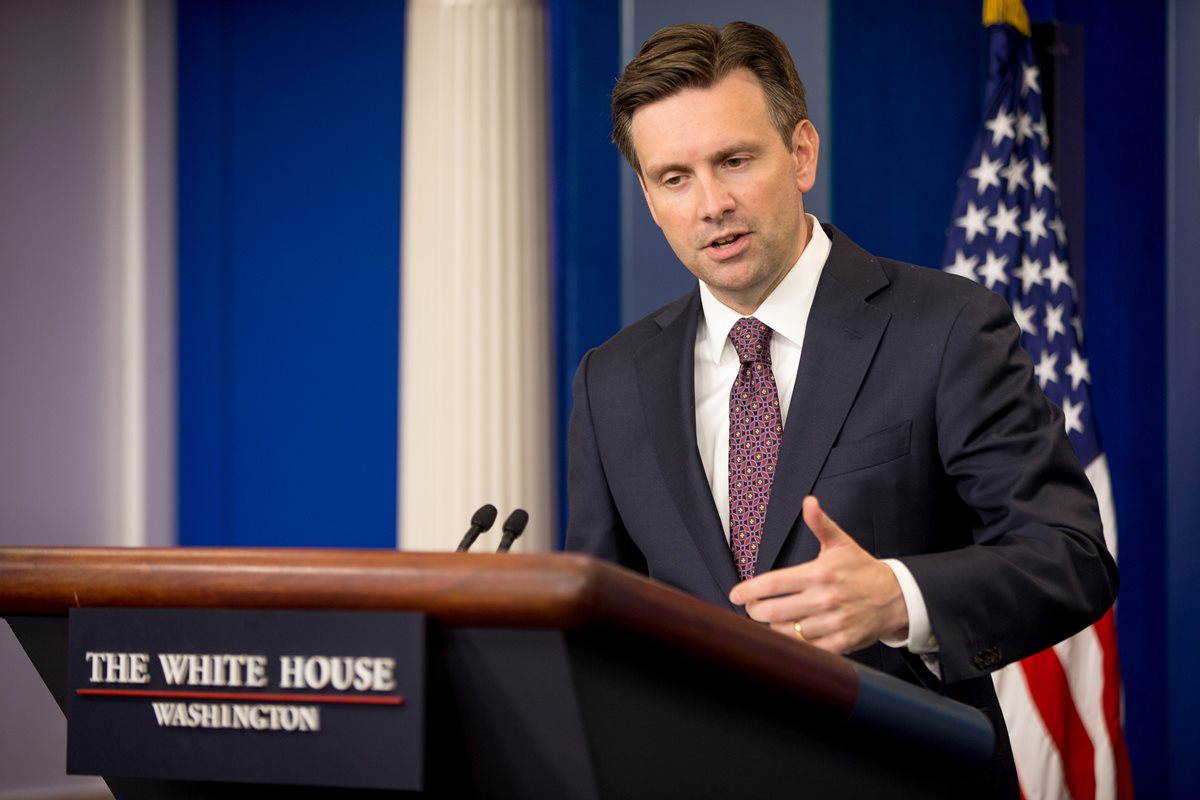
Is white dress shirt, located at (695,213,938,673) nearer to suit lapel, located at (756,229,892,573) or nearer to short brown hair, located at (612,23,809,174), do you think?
suit lapel, located at (756,229,892,573)

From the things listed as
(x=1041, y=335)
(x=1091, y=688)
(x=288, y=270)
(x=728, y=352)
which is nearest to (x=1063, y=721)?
(x=1091, y=688)

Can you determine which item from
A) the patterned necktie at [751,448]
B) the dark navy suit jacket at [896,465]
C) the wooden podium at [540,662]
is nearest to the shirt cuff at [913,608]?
the dark navy suit jacket at [896,465]

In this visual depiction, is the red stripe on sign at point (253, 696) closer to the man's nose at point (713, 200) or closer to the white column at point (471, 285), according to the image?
the man's nose at point (713, 200)

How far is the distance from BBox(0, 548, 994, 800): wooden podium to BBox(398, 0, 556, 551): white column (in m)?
2.92

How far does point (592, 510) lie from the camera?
6.13ft

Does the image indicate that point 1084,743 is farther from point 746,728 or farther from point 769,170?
point 746,728

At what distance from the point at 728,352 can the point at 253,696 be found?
43.2 inches

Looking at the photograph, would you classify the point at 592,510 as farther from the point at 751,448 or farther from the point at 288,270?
the point at 288,270

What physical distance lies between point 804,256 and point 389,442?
301cm

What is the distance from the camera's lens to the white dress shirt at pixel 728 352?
1.77 metres

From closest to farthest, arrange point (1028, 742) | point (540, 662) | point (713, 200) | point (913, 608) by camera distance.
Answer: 1. point (540, 662)
2. point (913, 608)
3. point (713, 200)
4. point (1028, 742)

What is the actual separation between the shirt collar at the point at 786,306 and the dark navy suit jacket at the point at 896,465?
3 centimetres

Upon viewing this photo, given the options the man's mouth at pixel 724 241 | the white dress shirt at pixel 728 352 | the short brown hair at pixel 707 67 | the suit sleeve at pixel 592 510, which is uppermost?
the short brown hair at pixel 707 67

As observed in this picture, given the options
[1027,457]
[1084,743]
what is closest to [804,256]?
[1027,457]
